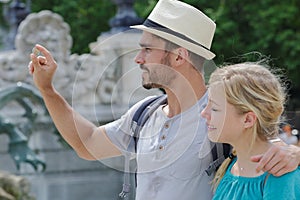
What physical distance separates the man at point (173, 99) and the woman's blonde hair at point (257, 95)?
25cm

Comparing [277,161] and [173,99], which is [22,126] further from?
[277,161]

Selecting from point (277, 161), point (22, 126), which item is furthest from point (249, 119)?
point (22, 126)

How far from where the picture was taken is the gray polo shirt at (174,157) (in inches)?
104

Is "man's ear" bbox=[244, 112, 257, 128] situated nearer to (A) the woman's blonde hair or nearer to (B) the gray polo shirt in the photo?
(A) the woman's blonde hair

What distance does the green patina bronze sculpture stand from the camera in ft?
22.8

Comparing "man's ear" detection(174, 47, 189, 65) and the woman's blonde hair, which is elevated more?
"man's ear" detection(174, 47, 189, 65)

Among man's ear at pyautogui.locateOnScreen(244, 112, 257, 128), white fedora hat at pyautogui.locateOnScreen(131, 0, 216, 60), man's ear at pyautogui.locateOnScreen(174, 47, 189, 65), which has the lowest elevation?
man's ear at pyautogui.locateOnScreen(244, 112, 257, 128)

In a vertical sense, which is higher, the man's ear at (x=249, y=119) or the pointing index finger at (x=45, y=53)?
the pointing index finger at (x=45, y=53)

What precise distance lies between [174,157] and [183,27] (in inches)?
18.1

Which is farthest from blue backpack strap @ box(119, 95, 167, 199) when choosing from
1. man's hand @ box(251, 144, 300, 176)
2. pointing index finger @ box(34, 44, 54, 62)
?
man's hand @ box(251, 144, 300, 176)

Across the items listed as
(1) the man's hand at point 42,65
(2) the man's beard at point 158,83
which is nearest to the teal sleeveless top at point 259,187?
(2) the man's beard at point 158,83

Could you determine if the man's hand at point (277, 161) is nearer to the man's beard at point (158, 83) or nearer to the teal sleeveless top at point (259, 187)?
the teal sleeveless top at point (259, 187)

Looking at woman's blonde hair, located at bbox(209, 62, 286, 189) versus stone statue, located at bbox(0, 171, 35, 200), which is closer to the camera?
woman's blonde hair, located at bbox(209, 62, 286, 189)

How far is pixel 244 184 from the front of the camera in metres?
2.43
